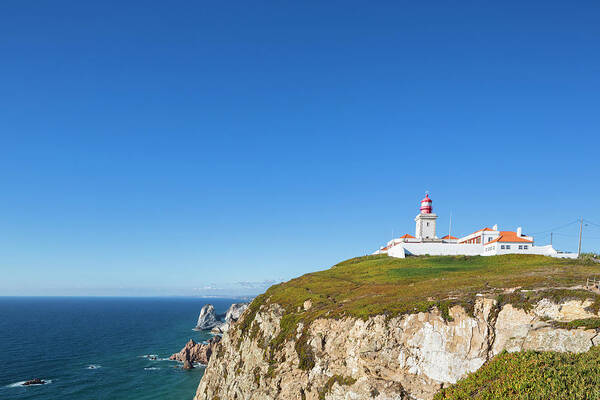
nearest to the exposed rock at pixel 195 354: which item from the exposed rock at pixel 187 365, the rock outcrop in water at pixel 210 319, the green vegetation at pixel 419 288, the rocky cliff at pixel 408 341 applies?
the exposed rock at pixel 187 365

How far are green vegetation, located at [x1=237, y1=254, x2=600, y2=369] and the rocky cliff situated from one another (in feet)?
0.76

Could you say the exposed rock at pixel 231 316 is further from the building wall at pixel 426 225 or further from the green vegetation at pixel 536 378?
the green vegetation at pixel 536 378

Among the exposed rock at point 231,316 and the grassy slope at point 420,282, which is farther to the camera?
the exposed rock at point 231,316

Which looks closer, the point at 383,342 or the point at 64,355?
the point at 383,342

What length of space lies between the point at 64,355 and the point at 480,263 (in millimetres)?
115600

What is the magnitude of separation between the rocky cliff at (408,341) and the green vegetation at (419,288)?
0.76ft

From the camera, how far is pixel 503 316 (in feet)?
93.2

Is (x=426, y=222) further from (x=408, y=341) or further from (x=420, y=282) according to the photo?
(x=408, y=341)

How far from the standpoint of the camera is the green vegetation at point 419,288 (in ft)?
103

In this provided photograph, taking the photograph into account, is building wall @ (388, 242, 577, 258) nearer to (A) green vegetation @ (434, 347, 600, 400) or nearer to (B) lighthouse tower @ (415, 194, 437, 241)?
(B) lighthouse tower @ (415, 194, 437, 241)

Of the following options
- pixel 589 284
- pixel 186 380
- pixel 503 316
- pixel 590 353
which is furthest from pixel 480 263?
pixel 186 380

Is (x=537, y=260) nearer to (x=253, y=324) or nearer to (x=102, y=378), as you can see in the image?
(x=253, y=324)

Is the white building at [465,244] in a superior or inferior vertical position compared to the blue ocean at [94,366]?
superior

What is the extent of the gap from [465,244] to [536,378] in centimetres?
5979
